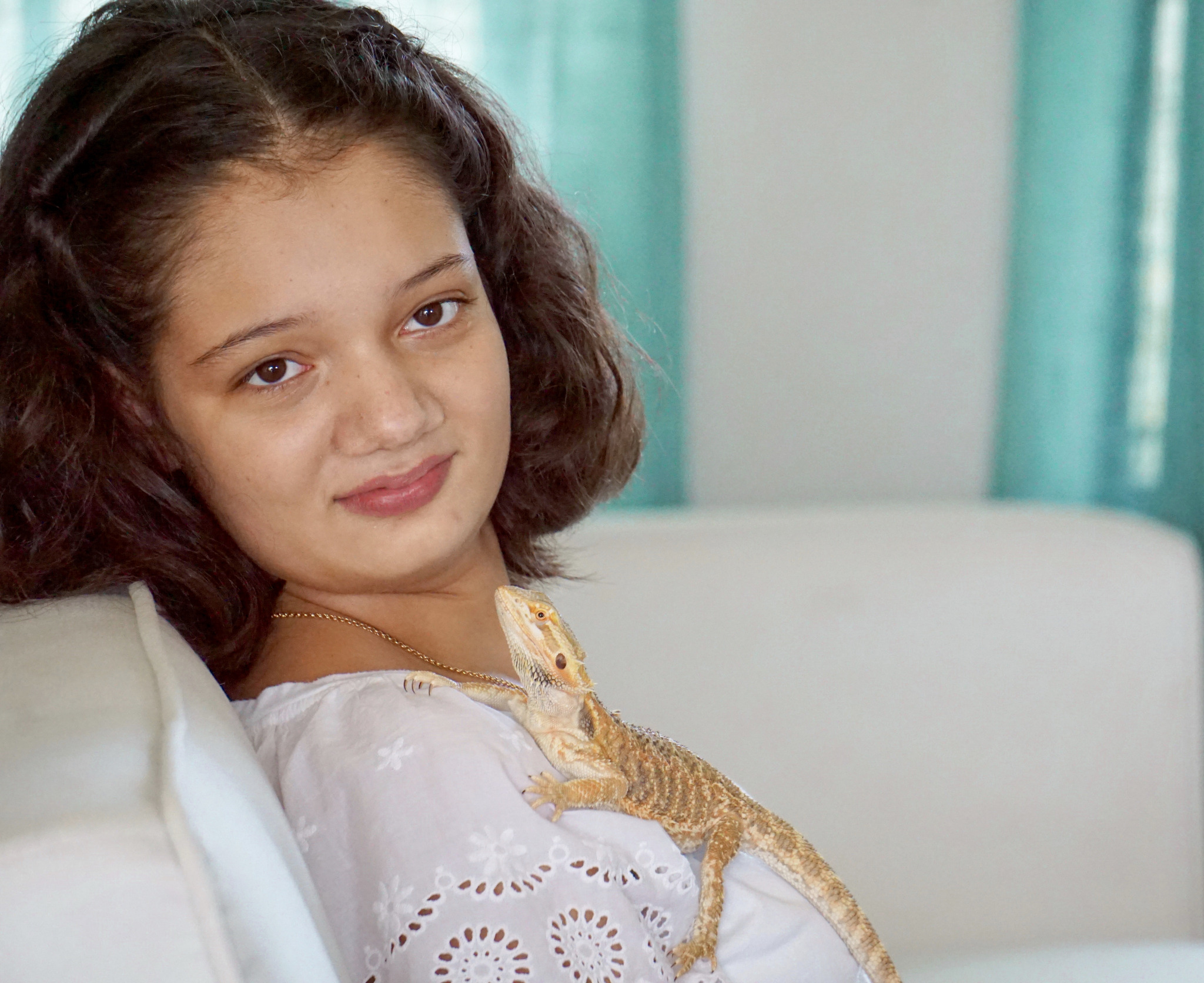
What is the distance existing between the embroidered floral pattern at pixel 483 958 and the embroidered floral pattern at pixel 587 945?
0.07 feet

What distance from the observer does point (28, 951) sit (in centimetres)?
51

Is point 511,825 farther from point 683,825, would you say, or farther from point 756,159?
point 756,159

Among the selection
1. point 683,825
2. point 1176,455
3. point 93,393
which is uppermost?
point 93,393

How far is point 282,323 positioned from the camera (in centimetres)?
88

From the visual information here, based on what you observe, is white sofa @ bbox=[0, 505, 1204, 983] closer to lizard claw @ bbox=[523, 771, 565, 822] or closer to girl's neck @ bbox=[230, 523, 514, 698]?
girl's neck @ bbox=[230, 523, 514, 698]

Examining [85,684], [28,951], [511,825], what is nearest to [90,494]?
[85,684]

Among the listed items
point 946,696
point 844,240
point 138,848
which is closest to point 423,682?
point 138,848

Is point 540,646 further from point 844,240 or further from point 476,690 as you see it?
point 844,240

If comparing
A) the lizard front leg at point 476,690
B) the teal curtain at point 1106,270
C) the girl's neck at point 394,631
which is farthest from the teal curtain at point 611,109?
the lizard front leg at point 476,690

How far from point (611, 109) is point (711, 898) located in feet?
6.60

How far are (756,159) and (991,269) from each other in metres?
0.56

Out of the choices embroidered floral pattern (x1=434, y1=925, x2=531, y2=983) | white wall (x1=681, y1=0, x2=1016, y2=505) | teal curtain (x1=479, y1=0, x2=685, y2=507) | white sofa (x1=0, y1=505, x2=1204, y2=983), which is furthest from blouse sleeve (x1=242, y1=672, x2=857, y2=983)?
white wall (x1=681, y1=0, x2=1016, y2=505)

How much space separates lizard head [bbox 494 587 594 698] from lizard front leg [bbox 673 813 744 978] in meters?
0.15

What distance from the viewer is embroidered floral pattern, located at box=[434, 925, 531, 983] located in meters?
0.74
